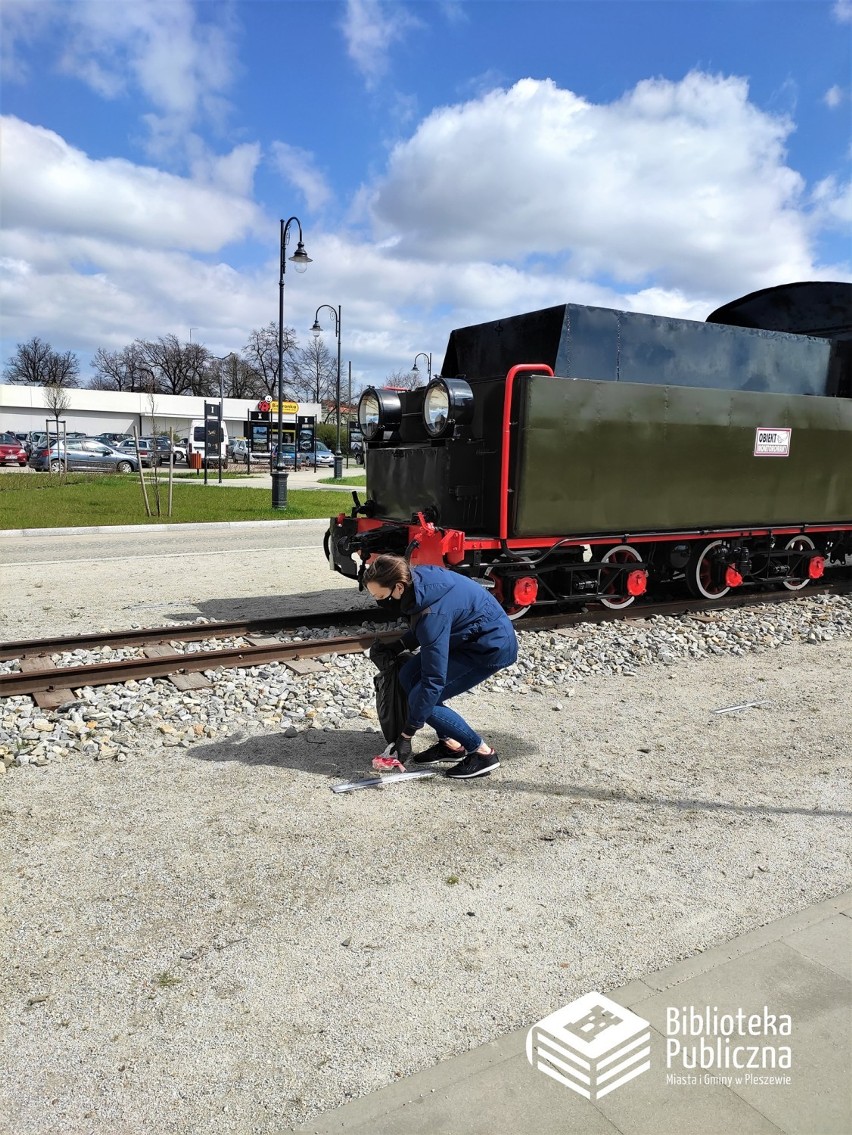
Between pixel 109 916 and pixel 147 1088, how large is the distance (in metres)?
0.98

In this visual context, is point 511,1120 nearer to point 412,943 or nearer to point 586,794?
point 412,943

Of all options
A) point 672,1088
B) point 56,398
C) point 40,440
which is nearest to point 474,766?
point 672,1088

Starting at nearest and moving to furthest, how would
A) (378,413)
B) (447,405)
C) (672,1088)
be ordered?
Result: (672,1088) → (447,405) → (378,413)

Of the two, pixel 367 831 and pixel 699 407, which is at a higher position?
pixel 699 407

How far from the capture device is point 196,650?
7.25 metres

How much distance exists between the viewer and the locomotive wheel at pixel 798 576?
9.83m

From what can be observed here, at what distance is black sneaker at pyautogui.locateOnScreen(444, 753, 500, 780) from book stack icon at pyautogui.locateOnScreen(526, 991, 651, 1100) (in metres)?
1.89

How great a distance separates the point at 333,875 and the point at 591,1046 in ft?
4.66

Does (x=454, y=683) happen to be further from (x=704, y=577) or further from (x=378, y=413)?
(x=704, y=577)

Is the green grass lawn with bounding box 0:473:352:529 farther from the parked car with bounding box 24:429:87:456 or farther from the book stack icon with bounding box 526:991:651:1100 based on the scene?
the book stack icon with bounding box 526:991:651:1100

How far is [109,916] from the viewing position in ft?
10.7

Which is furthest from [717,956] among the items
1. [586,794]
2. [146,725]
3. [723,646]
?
[723,646]

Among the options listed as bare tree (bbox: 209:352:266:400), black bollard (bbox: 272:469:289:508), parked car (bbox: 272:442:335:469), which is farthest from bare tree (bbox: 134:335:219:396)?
black bollard (bbox: 272:469:289:508)

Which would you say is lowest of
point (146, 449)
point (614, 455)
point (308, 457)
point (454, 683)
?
point (454, 683)
